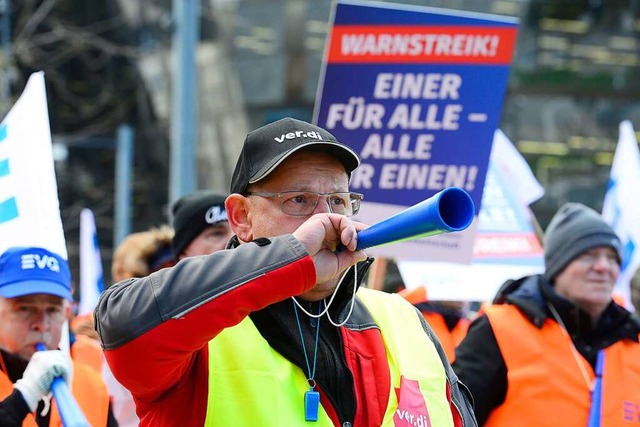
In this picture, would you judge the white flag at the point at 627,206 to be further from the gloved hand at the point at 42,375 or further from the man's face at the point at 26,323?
the gloved hand at the point at 42,375

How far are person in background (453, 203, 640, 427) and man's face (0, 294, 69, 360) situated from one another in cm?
157

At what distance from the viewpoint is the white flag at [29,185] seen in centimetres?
358

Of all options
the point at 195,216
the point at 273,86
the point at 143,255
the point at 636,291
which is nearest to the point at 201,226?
the point at 195,216

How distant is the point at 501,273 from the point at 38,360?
3888 millimetres

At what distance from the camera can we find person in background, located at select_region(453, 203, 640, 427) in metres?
4.28

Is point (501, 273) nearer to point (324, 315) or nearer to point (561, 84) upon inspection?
point (324, 315)

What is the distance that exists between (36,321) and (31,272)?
0.26 meters

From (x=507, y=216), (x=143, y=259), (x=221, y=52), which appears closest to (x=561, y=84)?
(x=221, y=52)

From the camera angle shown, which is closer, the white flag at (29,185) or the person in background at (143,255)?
the white flag at (29,185)

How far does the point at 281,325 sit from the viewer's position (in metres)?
2.62

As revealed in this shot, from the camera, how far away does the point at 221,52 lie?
23.2 metres

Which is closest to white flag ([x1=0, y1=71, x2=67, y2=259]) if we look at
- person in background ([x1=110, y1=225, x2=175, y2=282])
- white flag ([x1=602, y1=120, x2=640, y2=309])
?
person in background ([x1=110, y1=225, x2=175, y2=282])

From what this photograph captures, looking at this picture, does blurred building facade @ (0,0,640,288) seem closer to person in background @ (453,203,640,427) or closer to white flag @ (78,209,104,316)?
white flag @ (78,209,104,316)

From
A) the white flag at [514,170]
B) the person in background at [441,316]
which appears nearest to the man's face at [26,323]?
the person in background at [441,316]
